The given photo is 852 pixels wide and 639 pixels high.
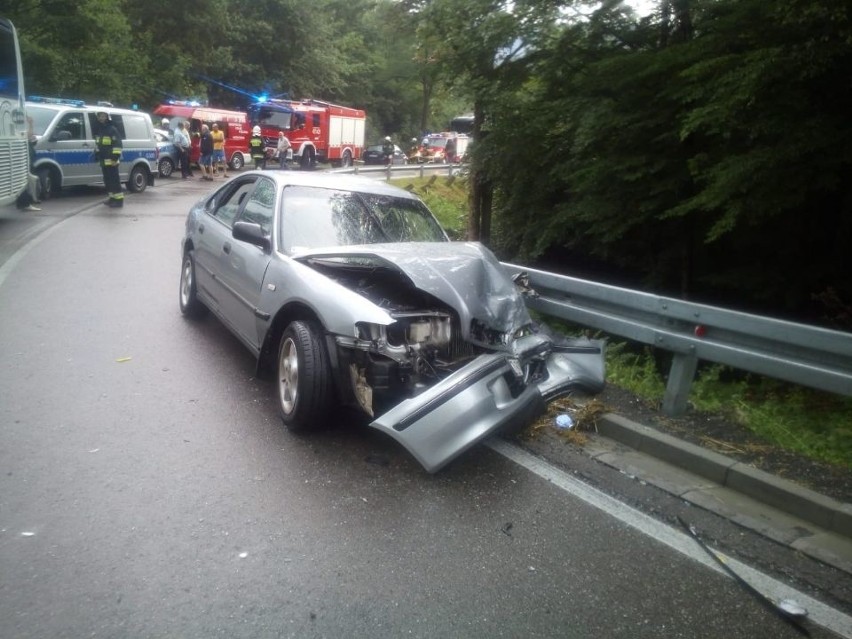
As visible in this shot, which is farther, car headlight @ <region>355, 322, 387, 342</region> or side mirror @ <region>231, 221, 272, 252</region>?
side mirror @ <region>231, 221, 272, 252</region>

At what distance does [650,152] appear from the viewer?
7.83 metres

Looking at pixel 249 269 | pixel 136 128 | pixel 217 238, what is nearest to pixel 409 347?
pixel 249 269

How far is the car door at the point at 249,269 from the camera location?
18.5 feet

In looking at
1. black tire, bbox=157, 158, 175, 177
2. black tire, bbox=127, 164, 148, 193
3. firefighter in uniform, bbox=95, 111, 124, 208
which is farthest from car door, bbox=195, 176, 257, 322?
black tire, bbox=157, 158, 175, 177

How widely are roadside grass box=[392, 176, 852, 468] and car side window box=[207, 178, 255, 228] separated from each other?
3.56 meters

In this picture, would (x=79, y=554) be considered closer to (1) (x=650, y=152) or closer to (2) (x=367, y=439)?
(2) (x=367, y=439)

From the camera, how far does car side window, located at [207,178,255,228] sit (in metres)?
6.80

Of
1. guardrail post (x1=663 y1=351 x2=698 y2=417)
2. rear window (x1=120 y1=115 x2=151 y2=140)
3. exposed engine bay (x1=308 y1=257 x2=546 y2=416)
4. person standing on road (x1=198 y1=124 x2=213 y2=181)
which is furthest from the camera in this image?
person standing on road (x1=198 y1=124 x2=213 y2=181)

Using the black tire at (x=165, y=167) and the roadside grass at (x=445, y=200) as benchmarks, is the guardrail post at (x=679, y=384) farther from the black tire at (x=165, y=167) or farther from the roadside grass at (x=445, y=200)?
the black tire at (x=165, y=167)

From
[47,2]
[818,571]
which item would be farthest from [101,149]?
[818,571]

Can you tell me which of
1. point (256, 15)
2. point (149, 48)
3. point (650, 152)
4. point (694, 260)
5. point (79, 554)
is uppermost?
point (256, 15)

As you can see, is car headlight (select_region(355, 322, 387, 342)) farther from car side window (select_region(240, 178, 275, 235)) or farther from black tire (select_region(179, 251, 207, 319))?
black tire (select_region(179, 251, 207, 319))

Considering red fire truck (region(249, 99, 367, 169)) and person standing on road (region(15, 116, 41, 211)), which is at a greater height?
red fire truck (region(249, 99, 367, 169))

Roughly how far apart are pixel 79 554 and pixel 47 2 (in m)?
24.8
